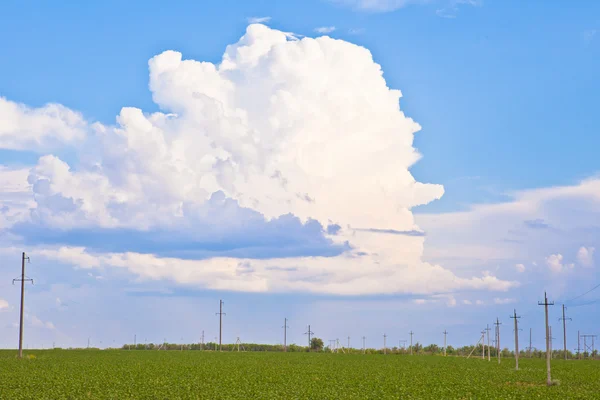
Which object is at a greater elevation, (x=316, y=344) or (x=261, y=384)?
(x=261, y=384)

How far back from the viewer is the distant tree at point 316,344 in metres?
162

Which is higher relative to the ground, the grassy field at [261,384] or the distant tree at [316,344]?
the grassy field at [261,384]

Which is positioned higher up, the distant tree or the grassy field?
the grassy field

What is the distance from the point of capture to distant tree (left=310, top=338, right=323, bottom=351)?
161625mm

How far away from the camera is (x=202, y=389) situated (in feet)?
155

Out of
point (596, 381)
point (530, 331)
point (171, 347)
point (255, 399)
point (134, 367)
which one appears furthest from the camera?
point (530, 331)

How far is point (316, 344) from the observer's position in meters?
162

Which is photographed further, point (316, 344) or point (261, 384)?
point (316, 344)

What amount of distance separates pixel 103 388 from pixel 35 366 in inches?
946

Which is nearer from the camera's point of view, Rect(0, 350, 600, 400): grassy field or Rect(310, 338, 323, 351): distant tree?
Rect(0, 350, 600, 400): grassy field

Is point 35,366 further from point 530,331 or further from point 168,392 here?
point 530,331

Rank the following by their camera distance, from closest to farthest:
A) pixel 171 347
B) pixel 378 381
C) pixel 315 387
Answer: pixel 315 387, pixel 378 381, pixel 171 347

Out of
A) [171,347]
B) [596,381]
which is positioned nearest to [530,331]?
[171,347]

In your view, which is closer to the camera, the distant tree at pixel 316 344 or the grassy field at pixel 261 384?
the grassy field at pixel 261 384
